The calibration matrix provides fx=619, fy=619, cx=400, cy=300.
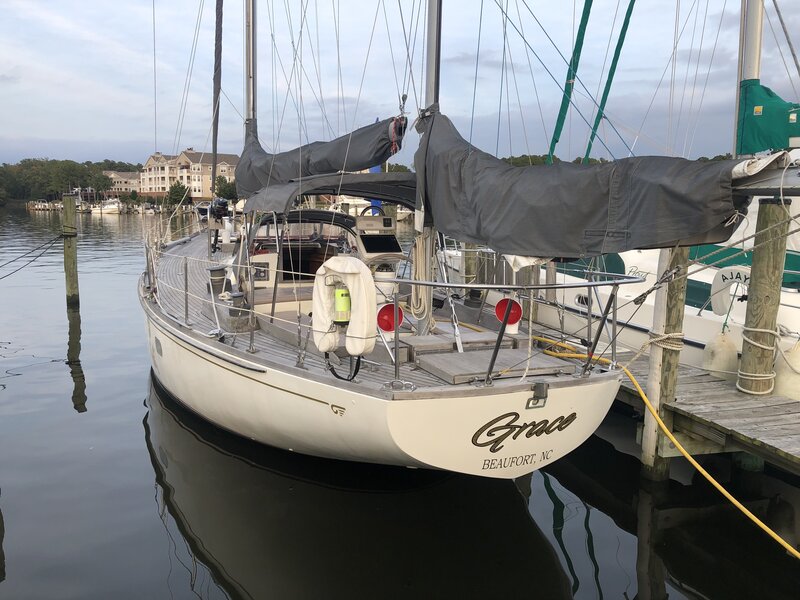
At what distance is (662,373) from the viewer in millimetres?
6449

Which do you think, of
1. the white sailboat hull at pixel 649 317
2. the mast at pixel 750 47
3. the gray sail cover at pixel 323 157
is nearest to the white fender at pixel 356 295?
the gray sail cover at pixel 323 157

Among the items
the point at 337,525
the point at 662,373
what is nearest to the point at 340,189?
the point at 337,525

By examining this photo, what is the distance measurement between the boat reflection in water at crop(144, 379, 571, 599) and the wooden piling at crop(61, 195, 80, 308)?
30.7ft

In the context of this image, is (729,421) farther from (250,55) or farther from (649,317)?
(250,55)

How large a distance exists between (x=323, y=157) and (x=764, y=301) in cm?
505

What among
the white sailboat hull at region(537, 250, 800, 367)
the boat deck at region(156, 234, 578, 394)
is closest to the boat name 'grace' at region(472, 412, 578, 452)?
the boat deck at region(156, 234, 578, 394)

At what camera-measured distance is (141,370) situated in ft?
35.3

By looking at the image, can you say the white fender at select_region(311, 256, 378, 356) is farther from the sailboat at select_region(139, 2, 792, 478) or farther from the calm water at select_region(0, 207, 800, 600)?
the calm water at select_region(0, 207, 800, 600)

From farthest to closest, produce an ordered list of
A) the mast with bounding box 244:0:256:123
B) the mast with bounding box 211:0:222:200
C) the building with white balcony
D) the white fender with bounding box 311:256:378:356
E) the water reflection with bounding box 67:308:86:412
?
the building with white balcony → the mast with bounding box 211:0:222:200 → the mast with bounding box 244:0:256:123 → the water reflection with bounding box 67:308:86:412 → the white fender with bounding box 311:256:378:356

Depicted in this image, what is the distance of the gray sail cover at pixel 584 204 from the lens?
404 cm

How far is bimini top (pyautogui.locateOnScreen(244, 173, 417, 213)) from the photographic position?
644cm

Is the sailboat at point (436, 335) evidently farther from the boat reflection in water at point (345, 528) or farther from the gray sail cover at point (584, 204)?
the boat reflection in water at point (345, 528)

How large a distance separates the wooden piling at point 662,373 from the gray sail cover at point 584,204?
2170mm

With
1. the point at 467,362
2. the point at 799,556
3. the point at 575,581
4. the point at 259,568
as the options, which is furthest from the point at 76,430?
the point at 799,556
